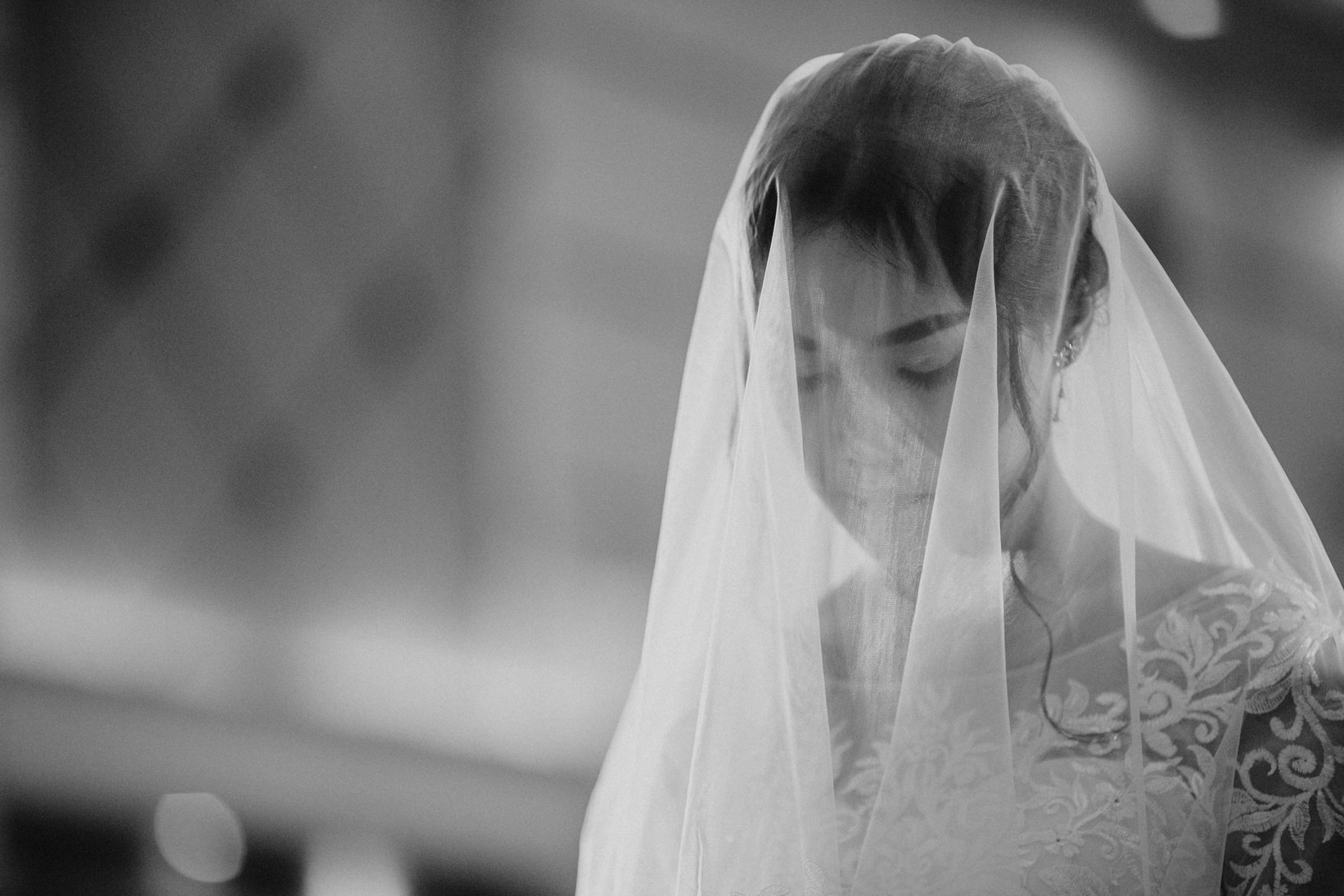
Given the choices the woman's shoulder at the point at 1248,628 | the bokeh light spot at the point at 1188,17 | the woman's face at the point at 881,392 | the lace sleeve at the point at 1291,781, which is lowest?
the lace sleeve at the point at 1291,781

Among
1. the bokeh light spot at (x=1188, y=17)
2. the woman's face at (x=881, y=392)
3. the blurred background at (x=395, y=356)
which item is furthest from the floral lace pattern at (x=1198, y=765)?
the bokeh light spot at (x=1188, y=17)

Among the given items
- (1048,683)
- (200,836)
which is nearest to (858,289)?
(1048,683)

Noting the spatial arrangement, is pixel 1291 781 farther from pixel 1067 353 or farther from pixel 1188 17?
pixel 1188 17

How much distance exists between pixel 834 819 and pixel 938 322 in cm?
35

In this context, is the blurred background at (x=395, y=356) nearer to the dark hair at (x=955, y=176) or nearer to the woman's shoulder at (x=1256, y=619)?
the dark hair at (x=955, y=176)

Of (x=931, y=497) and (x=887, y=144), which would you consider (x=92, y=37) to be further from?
(x=931, y=497)

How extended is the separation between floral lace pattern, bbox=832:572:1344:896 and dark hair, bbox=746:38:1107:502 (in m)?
0.17

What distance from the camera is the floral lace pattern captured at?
27.5 inches

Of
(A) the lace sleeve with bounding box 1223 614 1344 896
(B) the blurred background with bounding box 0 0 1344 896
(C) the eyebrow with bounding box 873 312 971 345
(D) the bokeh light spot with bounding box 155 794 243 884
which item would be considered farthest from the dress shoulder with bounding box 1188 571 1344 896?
(D) the bokeh light spot with bounding box 155 794 243 884

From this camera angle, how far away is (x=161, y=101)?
5.14ft

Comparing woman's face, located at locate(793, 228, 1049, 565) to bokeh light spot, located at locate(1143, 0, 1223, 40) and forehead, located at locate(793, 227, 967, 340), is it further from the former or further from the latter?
bokeh light spot, located at locate(1143, 0, 1223, 40)

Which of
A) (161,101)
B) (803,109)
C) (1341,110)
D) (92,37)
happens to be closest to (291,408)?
(161,101)

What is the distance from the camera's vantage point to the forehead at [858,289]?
828 millimetres

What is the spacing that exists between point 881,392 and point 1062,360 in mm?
140
